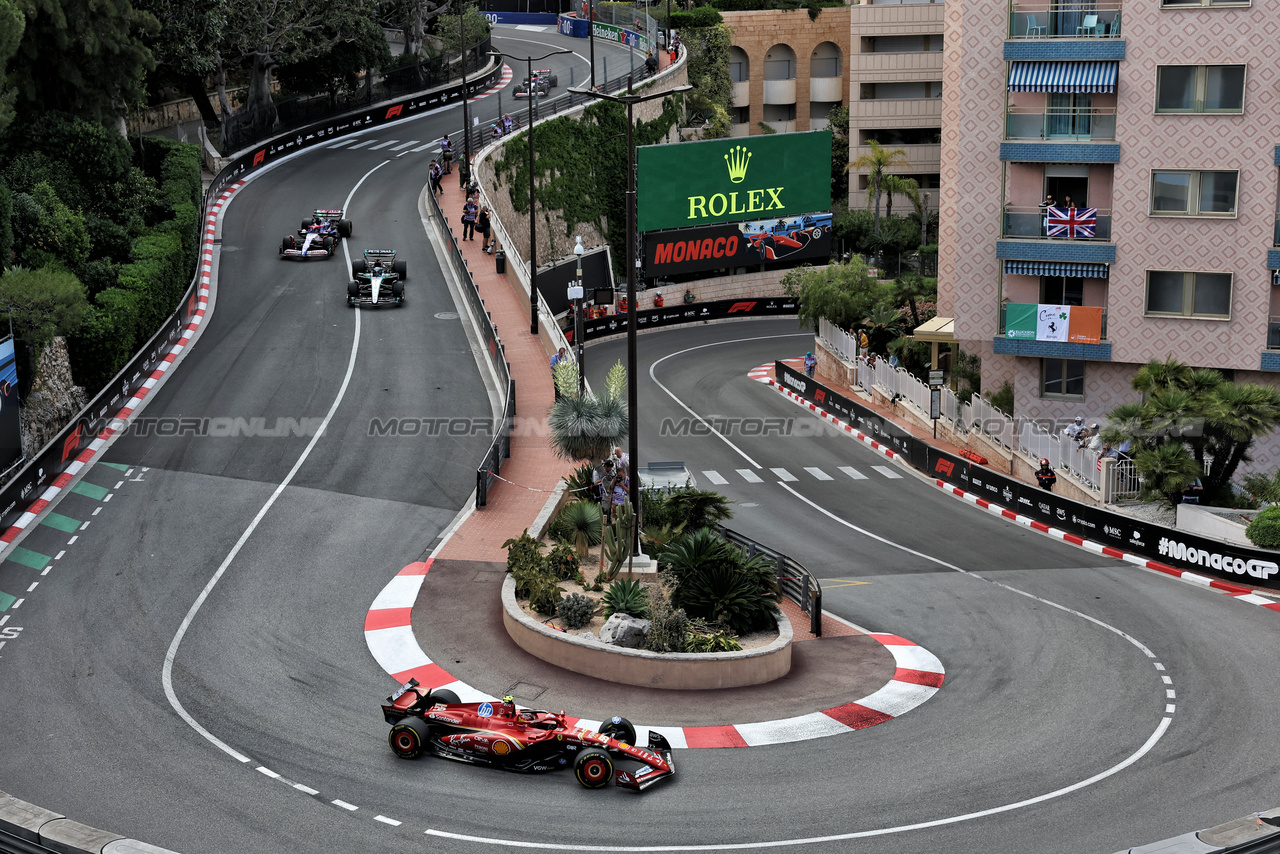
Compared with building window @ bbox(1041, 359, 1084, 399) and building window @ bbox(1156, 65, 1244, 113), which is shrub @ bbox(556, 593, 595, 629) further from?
building window @ bbox(1156, 65, 1244, 113)

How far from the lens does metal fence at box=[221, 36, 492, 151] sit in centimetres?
6988

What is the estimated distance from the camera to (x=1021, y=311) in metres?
40.5

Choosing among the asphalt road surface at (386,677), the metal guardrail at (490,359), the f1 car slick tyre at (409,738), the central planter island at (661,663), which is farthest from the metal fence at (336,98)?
the f1 car slick tyre at (409,738)

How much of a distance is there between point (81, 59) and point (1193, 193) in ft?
129

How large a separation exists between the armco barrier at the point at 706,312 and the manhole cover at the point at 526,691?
46228 mm

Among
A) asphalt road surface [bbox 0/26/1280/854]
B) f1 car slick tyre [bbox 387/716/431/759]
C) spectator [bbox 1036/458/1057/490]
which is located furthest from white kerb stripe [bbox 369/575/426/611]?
spectator [bbox 1036/458/1057/490]

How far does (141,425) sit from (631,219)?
17.4 meters

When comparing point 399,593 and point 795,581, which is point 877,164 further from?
point 399,593

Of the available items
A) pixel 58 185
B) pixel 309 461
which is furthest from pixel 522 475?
pixel 58 185

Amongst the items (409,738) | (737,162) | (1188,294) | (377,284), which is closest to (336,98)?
(737,162)

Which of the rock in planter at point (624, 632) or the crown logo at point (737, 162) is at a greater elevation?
the crown logo at point (737, 162)

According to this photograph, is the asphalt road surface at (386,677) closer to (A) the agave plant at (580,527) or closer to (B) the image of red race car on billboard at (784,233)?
(A) the agave plant at (580,527)

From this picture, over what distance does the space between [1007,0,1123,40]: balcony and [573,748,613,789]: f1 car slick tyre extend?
2935 centimetres

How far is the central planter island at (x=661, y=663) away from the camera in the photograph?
21641mm
